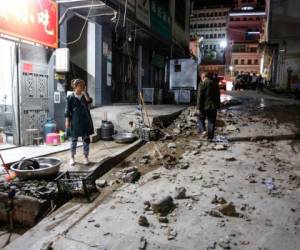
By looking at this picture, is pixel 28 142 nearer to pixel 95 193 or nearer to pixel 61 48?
pixel 61 48

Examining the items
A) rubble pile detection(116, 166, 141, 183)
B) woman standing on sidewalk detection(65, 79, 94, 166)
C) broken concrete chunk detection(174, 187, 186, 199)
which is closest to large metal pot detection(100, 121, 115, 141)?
woman standing on sidewalk detection(65, 79, 94, 166)

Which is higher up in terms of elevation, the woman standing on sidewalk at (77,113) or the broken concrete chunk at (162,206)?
the woman standing on sidewalk at (77,113)

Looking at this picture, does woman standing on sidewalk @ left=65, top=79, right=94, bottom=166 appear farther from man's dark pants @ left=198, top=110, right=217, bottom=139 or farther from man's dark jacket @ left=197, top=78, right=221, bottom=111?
man's dark pants @ left=198, top=110, right=217, bottom=139

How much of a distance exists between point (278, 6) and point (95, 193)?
3234 cm

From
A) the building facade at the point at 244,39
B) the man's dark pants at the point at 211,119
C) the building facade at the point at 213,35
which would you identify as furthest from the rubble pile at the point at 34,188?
the building facade at the point at 244,39

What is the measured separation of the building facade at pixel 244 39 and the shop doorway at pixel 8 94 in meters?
58.4

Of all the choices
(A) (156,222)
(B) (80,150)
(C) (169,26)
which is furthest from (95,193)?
(C) (169,26)

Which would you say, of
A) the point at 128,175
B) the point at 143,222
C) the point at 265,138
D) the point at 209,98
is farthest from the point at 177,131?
the point at 143,222

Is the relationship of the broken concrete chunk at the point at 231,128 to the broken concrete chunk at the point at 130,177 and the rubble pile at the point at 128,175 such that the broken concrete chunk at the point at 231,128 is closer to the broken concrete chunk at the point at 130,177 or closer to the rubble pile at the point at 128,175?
the rubble pile at the point at 128,175

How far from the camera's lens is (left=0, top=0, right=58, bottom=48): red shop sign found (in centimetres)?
699

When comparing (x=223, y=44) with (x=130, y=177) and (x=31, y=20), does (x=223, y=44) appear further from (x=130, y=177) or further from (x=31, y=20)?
(x=130, y=177)

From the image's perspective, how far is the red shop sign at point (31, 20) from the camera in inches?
275

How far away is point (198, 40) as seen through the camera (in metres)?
38.8

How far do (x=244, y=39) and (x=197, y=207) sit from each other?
219 ft
